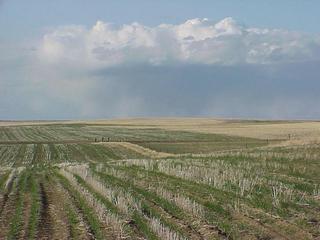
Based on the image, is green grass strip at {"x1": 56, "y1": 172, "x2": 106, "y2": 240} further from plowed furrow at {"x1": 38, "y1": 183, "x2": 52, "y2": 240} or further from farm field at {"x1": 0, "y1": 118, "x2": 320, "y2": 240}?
plowed furrow at {"x1": 38, "y1": 183, "x2": 52, "y2": 240}

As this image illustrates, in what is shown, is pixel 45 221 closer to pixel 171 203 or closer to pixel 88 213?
pixel 88 213

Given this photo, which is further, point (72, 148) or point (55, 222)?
point (72, 148)

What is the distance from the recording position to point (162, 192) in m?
21.4

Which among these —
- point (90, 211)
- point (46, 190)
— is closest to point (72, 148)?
point (46, 190)

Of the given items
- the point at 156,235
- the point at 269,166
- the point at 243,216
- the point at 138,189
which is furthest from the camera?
the point at 269,166

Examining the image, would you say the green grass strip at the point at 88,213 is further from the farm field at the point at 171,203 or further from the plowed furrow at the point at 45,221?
the plowed furrow at the point at 45,221

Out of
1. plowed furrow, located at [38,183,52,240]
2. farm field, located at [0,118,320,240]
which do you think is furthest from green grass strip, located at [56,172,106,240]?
plowed furrow, located at [38,183,52,240]

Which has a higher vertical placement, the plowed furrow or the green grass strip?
the green grass strip

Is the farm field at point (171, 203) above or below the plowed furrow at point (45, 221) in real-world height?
above

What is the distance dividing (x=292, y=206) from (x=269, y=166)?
1342cm

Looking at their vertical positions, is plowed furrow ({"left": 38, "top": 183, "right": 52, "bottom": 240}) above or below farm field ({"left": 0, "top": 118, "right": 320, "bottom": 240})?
below

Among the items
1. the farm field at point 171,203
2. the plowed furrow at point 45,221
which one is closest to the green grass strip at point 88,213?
the farm field at point 171,203

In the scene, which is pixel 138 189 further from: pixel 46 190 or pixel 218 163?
pixel 218 163

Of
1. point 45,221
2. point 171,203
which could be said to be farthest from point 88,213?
point 171,203
